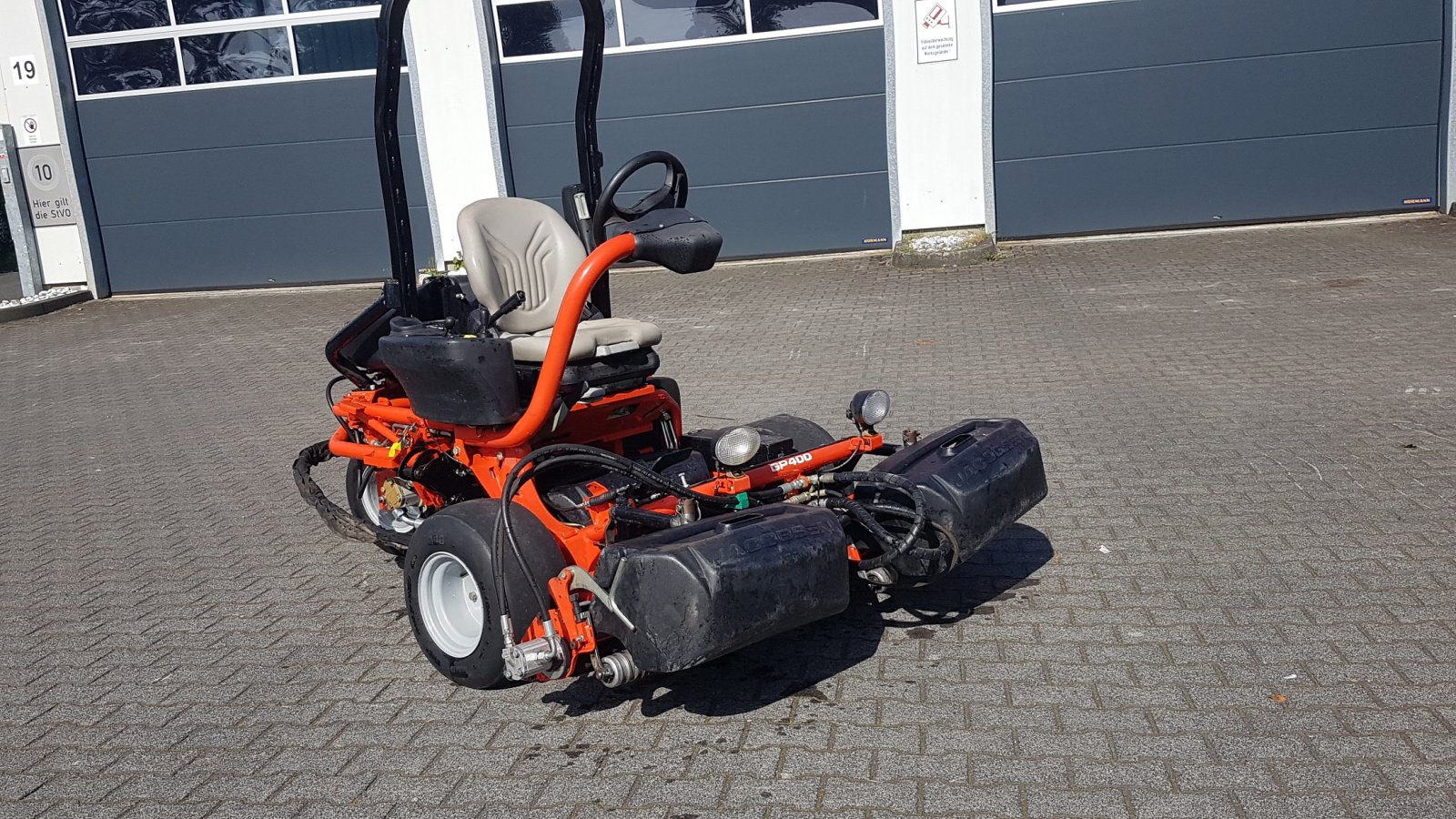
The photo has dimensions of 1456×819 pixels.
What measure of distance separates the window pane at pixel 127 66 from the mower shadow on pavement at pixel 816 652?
12473 millimetres

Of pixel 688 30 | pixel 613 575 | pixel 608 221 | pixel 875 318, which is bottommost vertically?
pixel 875 318

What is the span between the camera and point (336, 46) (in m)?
13.8

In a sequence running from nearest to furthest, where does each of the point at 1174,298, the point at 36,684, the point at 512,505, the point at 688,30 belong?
the point at 512,505 → the point at 36,684 → the point at 1174,298 → the point at 688,30

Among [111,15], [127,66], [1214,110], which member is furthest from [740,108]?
[111,15]

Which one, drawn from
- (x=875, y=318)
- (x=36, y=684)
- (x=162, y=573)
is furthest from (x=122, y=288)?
(x=36, y=684)

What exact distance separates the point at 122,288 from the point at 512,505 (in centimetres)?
1288

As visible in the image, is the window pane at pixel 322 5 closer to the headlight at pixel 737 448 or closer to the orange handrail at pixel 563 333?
the orange handrail at pixel 563 333

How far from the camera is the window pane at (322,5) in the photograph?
13.7 m

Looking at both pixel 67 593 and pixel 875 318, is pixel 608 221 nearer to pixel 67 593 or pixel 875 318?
pixel 67 593

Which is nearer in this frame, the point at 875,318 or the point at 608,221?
the point at 608,221

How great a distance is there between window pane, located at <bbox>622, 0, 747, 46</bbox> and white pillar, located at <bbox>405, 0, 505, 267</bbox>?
158 cm

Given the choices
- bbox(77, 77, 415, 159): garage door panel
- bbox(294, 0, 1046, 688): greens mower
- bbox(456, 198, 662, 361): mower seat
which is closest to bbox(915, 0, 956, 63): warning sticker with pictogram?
bbox(77, 77, 415, 159): garage door panel

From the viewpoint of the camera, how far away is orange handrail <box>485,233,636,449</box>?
3959mm

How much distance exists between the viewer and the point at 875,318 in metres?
10.7
